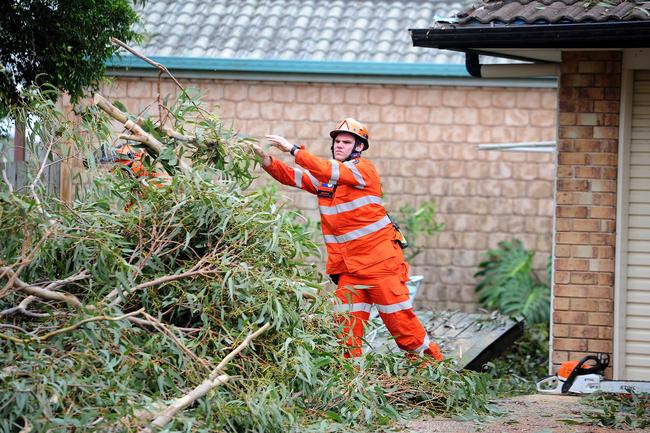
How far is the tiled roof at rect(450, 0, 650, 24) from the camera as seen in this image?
725cm

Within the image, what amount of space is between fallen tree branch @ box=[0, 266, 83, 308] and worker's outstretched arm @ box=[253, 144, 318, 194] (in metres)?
2.16

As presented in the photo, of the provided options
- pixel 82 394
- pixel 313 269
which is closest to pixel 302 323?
pixel 313 269

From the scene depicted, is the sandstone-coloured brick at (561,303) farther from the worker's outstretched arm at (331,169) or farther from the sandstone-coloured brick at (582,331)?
the worker's outstretched arm at (331,169)

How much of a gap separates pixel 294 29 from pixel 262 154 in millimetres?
7346

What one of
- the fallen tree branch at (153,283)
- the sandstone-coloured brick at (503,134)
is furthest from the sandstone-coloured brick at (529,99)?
the fallen tree branch at (153,283)

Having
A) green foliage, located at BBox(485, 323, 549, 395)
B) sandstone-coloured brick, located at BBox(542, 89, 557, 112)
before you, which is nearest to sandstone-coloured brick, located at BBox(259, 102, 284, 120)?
sandstone-coloured brick, located at BBox(542, 89, 557, 112)

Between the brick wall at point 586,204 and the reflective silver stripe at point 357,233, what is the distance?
1.54 meters

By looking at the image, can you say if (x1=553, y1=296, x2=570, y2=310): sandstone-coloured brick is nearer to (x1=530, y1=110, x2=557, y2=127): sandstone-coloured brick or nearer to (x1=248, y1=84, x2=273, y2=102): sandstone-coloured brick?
(x1=530, y1=110, x2=557, y2=127): sandstone-coloured brick

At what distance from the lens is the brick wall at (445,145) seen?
1322cm

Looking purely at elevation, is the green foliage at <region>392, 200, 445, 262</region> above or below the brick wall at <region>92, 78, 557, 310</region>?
below

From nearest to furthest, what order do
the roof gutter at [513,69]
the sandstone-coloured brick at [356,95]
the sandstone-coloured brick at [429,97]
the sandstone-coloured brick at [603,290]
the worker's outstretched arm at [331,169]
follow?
the worker's outstretched arm at [331,169] < the sandstone-coloured brick at [603,290] < the roof gutter at [513,69] < the sandstone-coloured brick at [429,97] < the sandstone-coloured brick at [356,95]

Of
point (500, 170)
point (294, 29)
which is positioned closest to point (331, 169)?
point (500, 170)

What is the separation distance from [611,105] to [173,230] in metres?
3.79

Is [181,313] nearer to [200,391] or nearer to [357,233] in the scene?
[200,391]
